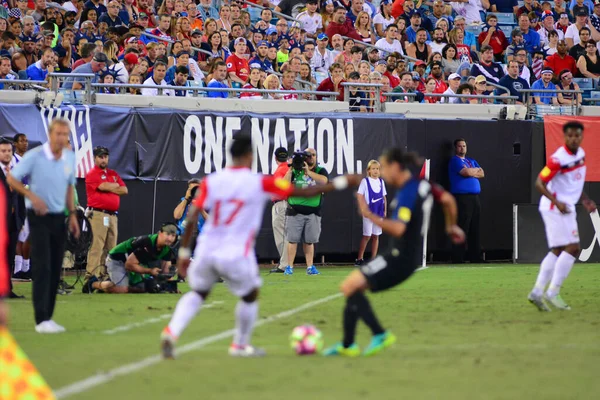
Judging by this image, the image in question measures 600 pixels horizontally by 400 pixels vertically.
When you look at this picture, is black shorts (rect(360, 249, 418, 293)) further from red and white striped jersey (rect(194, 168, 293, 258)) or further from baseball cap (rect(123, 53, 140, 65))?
baseball cap (rect(123, 53, 140, 65))

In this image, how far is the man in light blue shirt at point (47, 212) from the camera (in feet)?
36.7

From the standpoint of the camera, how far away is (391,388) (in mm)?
7641

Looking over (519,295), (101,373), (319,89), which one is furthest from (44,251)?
(319,89)

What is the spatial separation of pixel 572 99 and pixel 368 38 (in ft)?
17.8

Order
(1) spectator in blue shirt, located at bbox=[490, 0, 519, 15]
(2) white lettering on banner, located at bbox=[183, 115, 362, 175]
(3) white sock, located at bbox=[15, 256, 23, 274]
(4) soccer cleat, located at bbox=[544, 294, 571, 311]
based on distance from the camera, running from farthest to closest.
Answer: (1) spectator in blue shirt, located at bbox=[490, 0, 519, 15]
(2) white lettering on banner, located at bbox=[183, 115, 362, 175]
(3) white sock, located at bbox=[15, 256, 23, 274]
(4) soccer cleat, located at bbox=[544, 294, 571, 311]

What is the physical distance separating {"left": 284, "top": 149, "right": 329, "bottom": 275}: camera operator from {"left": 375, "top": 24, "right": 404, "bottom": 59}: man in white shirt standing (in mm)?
7242

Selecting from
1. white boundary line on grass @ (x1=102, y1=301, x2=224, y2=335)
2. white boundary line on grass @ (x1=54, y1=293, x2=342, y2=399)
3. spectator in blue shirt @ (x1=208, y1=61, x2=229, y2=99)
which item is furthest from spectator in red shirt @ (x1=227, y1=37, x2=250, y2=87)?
white boundary line on grass @ (x1=54, y1=293, x2=342, y2=399)

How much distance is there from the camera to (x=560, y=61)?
89.9 ft

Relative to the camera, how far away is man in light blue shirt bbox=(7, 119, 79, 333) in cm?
1118

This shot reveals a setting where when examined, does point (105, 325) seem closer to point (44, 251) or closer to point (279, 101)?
point (44, 251)

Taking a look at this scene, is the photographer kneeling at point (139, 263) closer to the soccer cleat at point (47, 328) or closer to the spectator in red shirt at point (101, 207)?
the spectator in red shirt at point (101, 207)

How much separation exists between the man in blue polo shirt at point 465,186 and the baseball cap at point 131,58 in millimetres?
6898

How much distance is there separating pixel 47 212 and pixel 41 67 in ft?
31.0

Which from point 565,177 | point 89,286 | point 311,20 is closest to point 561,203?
point 565,177
